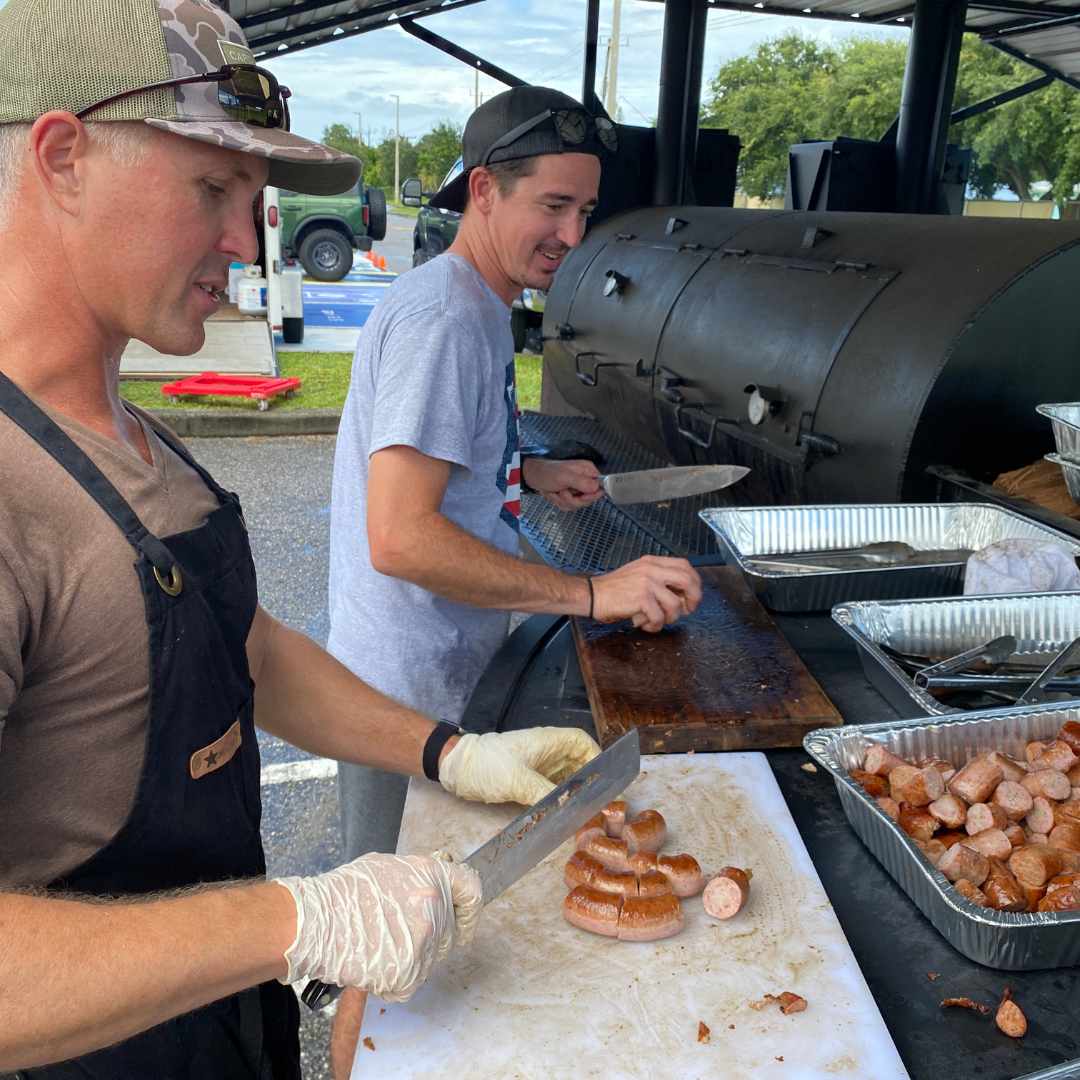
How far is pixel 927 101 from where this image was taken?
21.2ft

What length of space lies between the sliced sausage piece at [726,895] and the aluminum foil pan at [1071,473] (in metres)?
1.66

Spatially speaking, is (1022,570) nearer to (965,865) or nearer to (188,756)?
(965,865)

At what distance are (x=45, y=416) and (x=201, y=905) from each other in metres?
0.57

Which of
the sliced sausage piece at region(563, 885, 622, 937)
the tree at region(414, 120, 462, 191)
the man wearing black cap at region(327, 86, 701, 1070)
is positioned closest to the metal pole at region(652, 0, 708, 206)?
the man wearing black cap at region(327, 86, 701, 1070)

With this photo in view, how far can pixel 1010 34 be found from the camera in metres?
8.75

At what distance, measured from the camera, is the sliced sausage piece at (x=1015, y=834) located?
1372 millimetres

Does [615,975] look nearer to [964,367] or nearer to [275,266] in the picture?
[964,367]

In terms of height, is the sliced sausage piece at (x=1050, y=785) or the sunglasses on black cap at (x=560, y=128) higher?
the sunglasses on black cap at (x=560, y=128)

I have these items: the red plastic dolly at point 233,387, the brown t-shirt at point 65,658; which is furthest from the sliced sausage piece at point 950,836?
the red plastic dolly at point 233,387

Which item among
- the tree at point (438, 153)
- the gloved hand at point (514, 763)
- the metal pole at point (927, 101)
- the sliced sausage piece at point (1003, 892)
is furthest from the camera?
the tree at point (438, 153)

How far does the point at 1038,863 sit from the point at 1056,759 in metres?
0.27

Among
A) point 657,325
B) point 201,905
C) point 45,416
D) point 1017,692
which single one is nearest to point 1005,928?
point 1017,692

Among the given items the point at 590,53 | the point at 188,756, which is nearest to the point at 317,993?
the point at 188,756

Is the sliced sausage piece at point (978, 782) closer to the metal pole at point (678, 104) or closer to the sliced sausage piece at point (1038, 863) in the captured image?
the sliced sausage piece at point (1038, 863)
